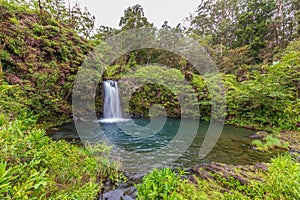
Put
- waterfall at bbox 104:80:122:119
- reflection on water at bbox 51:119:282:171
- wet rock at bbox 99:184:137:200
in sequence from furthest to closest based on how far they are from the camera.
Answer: waterfall at bbox 104:80:122:119 < reflection on water at bbox 51:119:282:171 < wet rock at bbox 99:184:137:200

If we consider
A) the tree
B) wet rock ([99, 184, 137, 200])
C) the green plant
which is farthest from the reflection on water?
the tree

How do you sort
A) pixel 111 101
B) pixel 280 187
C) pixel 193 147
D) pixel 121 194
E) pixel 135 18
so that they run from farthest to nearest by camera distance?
pixel 135 18, pixel 111 101, pixel 193 147, pixel 121 194, pixel 280 187

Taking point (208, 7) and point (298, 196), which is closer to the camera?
point (298, 196)

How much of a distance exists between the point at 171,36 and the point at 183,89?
7.05m

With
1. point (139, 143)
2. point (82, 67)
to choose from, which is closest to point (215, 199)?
point (139, 143)

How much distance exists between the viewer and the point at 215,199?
2379mm

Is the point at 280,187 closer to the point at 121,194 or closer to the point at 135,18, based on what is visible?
the point at 121,194

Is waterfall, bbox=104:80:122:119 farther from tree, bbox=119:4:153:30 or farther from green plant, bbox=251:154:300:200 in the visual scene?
green plant, bbox=251:154:300:200

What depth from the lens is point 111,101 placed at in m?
11.3

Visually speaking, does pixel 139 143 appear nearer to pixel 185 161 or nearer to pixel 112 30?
pixel 185 161

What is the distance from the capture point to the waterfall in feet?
36.5

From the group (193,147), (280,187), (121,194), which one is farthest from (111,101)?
(280,187)

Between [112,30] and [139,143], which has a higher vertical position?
[112,30]

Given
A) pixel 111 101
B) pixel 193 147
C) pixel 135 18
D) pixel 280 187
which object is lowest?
pixel 193 147
